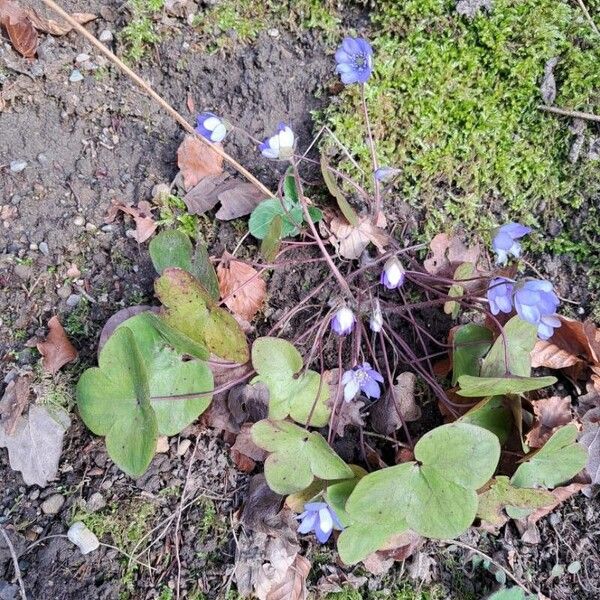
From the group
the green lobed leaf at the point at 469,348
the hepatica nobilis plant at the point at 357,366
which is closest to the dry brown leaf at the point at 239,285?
the hepatica nobilis plant at the point at 357,366

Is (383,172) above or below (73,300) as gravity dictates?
above

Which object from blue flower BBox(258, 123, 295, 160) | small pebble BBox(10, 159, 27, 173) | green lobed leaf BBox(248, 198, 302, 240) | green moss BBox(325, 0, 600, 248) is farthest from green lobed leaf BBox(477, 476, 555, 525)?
small pebble BBox(10, 159, 27, 173)

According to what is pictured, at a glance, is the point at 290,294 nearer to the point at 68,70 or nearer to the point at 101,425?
the point at 101,425

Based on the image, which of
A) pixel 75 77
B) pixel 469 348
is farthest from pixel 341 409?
pixel 75 77

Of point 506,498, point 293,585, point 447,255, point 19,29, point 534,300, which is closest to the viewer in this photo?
point 534,300

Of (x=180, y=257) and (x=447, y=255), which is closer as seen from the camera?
(x=180, y=257)

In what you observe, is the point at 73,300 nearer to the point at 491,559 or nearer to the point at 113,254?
the point at 113,254

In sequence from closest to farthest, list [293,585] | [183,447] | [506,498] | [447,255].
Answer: [506,498], [293,585], [183,447], [447,255]

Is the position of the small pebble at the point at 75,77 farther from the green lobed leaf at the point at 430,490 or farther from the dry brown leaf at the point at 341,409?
the green lobed leaf at the point at 430,490
